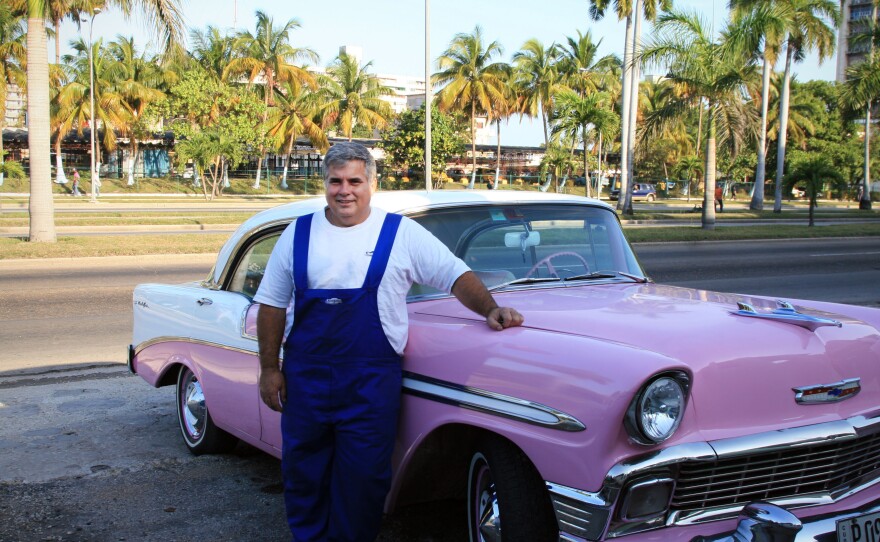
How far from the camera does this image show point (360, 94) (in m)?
55.0

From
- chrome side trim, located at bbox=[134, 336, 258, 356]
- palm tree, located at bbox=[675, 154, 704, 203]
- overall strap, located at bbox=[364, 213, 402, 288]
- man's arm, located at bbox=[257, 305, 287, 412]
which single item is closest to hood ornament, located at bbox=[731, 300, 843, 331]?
overall strap, located at bbox=[364, 213, 402, 288]

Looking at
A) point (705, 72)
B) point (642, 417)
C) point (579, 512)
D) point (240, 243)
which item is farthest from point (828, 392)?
point (705, 72)

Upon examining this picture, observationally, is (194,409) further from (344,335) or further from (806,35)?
(806,35)

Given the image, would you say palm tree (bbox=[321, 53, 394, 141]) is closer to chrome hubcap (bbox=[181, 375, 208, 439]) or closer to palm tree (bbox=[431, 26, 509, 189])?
palm tree (bbox=[431, 26, 509, 189])

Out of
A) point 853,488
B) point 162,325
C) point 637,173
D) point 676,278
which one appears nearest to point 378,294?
point 853,488

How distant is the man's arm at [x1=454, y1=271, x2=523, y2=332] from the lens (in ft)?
10.2

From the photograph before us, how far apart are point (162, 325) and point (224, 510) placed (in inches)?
57.6

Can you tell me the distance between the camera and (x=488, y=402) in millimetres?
2857

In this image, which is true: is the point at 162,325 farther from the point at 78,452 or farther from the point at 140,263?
the point at 140,263

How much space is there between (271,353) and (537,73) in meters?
57.4

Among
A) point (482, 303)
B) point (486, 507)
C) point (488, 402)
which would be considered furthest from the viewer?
point (482, 303)

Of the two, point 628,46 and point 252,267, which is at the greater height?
point 628,46

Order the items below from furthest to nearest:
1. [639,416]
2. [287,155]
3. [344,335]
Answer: [287,155] < [344,335] < [639,416]

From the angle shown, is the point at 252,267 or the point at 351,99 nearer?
→ the point at 252,267
